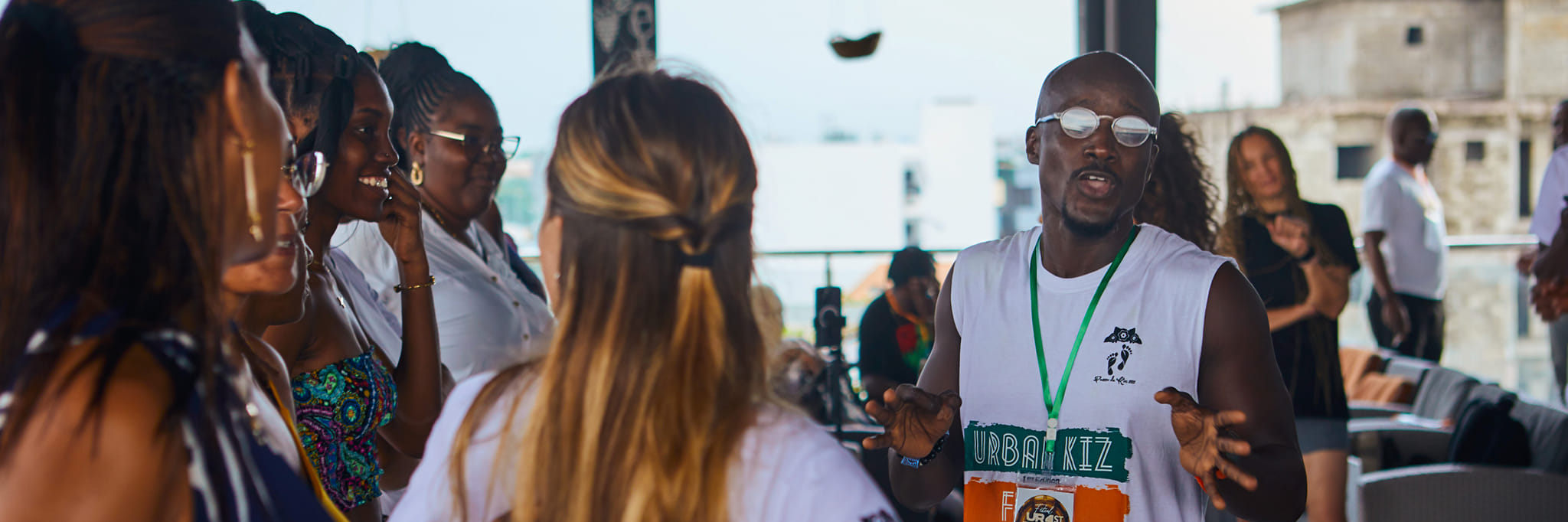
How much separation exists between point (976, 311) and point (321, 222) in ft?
3.28

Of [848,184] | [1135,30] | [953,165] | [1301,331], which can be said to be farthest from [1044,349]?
[953,165]

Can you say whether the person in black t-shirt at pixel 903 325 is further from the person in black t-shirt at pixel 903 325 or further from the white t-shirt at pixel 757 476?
the white t-shirt at pixel 757 476

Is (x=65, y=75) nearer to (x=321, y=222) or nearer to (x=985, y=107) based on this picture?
(x=321, y=222)

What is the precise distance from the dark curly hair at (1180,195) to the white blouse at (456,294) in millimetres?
1294

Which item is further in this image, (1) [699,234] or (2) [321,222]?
(2) [321,222]

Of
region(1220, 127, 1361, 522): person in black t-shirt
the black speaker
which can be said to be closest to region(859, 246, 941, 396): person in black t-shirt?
the black speaker

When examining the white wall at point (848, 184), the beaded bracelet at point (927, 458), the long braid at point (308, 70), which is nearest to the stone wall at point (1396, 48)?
the white wall at point (848, 184)

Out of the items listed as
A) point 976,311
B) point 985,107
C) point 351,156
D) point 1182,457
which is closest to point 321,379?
point 351,156

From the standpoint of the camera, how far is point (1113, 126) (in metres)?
1.60

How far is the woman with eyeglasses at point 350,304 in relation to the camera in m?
1.54

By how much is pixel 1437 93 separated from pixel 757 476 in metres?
35.8

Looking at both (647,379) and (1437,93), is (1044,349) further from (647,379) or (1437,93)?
(1437,93)

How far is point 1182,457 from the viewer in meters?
1.30

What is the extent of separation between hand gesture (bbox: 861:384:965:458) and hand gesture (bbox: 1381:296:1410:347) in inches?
169
